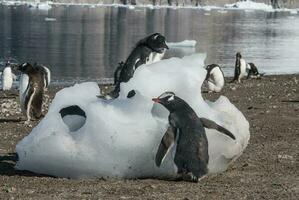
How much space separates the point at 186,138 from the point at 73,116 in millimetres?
1340

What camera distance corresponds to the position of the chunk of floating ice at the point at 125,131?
675 cm

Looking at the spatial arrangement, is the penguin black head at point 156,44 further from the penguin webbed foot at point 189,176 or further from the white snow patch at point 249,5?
the white snow patch at point 249,5

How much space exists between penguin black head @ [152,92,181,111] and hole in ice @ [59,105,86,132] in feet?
3.27

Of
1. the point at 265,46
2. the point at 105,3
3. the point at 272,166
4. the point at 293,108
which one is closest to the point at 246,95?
the point at 293,108

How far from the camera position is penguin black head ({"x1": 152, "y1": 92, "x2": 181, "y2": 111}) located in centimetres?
659

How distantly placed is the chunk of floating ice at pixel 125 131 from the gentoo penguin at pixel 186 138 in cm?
14

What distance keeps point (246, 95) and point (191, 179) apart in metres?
10.0

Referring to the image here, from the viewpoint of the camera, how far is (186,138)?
665 cm

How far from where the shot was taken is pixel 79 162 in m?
6.85

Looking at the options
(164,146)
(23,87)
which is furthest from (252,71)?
(164,146)

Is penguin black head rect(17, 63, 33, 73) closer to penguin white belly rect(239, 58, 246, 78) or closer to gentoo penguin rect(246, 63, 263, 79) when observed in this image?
penguin white belly rect(239, 58, 246, 78)

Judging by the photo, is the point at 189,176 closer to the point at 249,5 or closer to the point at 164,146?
the point at 164,146

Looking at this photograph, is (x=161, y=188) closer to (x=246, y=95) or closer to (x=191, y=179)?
(x=191, y=179)

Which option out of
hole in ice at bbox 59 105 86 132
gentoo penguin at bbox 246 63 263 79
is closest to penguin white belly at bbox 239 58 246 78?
gentoo penguin at bbox 246 63 263 79
